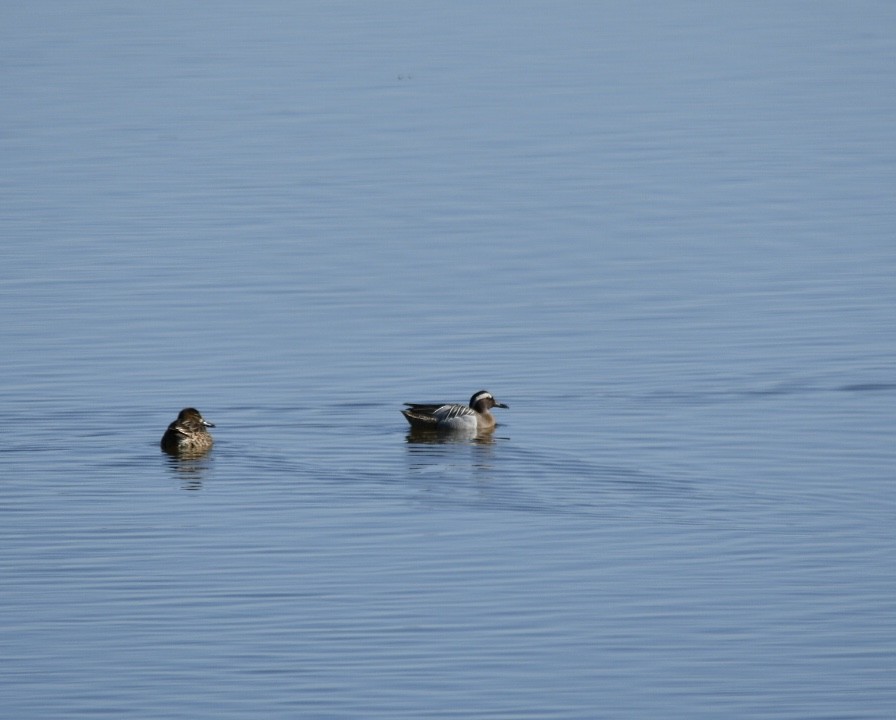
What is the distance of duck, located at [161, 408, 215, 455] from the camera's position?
18094 millimetres

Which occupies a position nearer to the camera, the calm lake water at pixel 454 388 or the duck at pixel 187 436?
the calm lake water at pixel 454 388

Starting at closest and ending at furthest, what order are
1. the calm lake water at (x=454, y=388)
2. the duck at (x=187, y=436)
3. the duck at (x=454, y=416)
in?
the calm lake water at (x=454, y=388), the duck at (x=187, y=436), the duck at (x=454, y=416)

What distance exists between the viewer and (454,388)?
20.7 meters

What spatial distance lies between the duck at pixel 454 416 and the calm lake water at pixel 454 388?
0.78 ft

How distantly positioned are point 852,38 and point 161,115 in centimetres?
1754

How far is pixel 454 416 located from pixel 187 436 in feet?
9.66

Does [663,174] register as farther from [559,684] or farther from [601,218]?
[559,684]

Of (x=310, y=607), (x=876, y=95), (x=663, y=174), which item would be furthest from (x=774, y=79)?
(x=310, y=607)

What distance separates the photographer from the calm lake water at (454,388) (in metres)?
12.5

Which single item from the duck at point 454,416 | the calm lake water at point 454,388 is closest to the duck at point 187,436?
the calm lake water at point 454,388

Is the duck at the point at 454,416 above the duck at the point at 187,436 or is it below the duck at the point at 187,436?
above

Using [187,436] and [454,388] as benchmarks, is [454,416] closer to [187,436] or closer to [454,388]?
[454,388]

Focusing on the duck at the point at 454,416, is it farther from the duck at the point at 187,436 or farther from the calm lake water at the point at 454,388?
the duck at the point at 187,436

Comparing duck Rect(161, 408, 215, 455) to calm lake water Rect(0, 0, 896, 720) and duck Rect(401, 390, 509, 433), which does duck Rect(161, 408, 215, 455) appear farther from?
duck Rect(401, 390, 509, 433)
